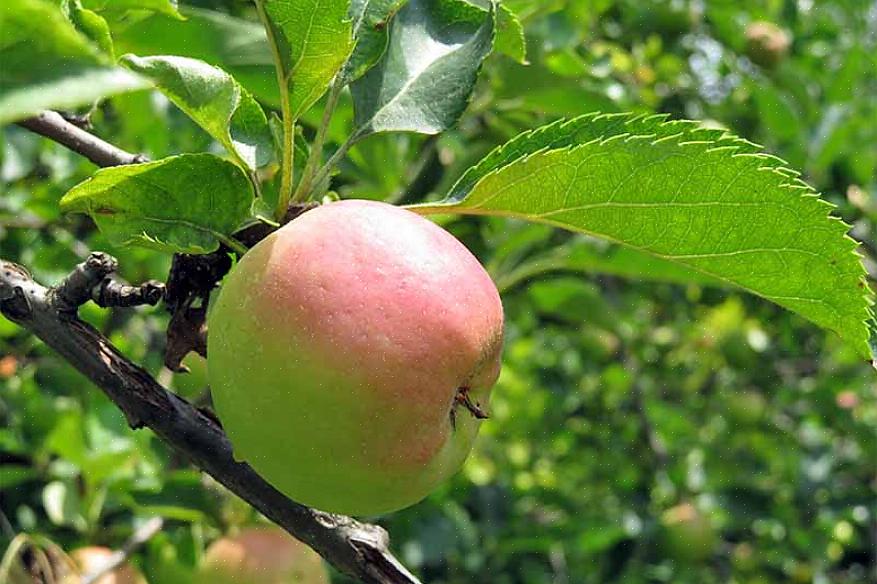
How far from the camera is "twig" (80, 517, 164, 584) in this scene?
1280 millimetres

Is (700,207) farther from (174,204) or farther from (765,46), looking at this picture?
(765,46)

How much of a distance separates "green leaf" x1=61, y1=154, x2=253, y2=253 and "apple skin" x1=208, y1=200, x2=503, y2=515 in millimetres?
48

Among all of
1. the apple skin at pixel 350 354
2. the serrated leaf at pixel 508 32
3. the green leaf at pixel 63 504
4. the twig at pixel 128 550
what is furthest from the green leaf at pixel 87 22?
the green leaf at pixel 63 504

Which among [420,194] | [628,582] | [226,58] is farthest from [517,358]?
[226,58]

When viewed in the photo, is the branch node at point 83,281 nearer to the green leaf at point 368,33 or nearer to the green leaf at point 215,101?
the green leaf at point 215,101

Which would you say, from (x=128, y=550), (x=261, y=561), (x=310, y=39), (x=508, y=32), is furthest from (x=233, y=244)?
(x=128, y=550)

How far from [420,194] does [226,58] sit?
471 mm

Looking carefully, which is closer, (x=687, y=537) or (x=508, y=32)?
(x=508, y=32)

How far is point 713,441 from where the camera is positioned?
308cm

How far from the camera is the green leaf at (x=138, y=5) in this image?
0.85 meters

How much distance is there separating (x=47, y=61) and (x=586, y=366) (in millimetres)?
2696

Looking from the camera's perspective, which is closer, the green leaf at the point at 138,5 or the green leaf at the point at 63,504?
the green leaf at the point at 138,5

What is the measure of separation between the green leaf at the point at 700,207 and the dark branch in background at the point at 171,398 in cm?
23

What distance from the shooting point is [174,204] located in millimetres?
728
